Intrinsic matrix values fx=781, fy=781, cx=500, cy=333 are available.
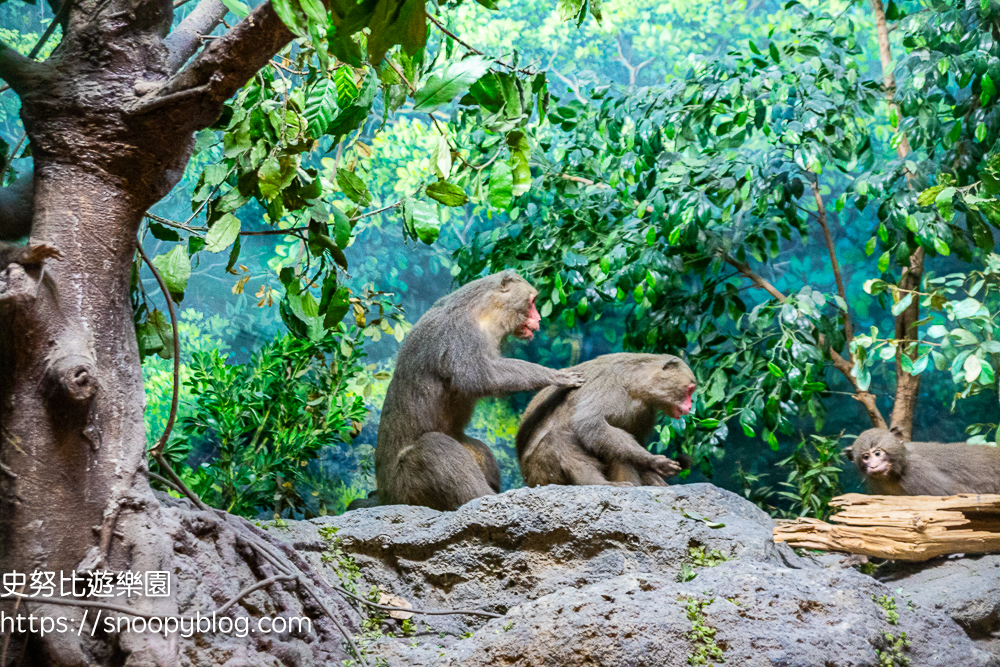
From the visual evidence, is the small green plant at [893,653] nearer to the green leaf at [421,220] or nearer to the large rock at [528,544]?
the large rock at [528,544]

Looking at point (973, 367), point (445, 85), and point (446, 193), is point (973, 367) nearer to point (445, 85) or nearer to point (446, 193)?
point (446, 193)

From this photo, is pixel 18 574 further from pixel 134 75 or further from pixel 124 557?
pixel 134 75

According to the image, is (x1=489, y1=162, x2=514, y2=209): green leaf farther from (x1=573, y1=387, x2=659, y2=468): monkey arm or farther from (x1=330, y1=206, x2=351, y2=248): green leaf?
(x1=573, y1=387, x2=659, y2=468): monkey arm

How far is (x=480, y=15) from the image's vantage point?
8.59m

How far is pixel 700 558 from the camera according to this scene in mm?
3652

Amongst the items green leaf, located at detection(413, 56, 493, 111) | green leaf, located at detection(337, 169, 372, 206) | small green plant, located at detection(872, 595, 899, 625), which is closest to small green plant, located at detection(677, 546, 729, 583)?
small green plant, located at detection(872, 595, 899, 625)

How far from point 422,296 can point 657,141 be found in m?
3.54

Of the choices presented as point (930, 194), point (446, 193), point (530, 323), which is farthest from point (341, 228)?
point (930, 194)

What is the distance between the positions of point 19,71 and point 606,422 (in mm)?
4007

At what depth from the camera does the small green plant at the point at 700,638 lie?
2629mm

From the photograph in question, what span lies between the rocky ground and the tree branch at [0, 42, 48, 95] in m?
2.20

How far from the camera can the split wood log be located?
3.83m

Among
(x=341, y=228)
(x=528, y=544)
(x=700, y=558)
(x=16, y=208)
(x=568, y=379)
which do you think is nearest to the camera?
(x=16, y=208)

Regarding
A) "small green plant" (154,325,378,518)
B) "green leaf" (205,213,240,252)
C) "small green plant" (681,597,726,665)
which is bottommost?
"small green plant" (154,325,378,518)
